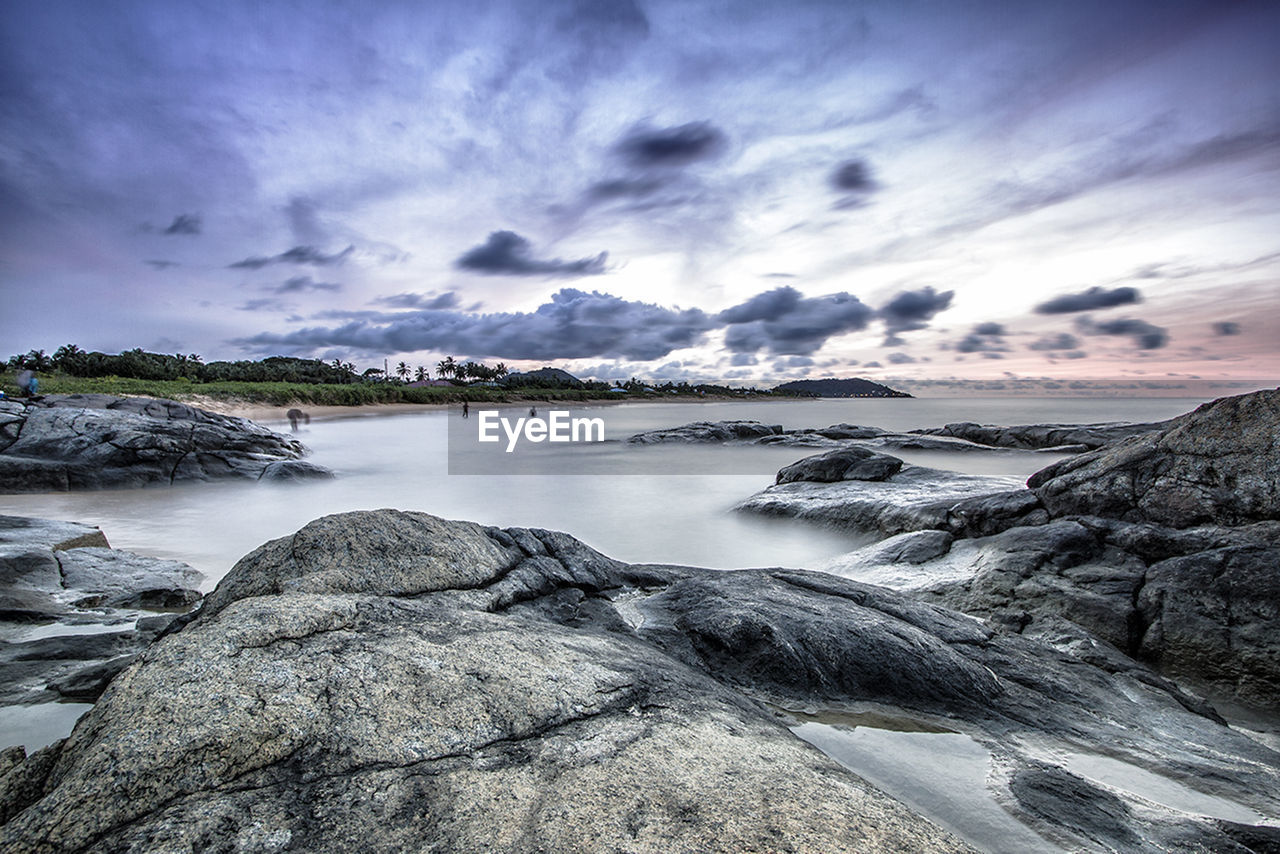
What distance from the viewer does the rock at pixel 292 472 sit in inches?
595

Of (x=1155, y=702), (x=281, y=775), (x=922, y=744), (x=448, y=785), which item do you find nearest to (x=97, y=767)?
(x=281, y=775)

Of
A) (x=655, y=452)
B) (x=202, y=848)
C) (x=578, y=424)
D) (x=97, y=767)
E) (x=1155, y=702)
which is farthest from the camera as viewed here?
(x=578, y=424)

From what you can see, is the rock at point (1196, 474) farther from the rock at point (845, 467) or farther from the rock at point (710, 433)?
the rock at point (710, 433)

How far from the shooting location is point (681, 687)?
2.93 m

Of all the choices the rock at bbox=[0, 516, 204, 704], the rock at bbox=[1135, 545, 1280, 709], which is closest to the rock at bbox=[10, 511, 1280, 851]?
the rock at bbox=[1135, 545, 1280, 709]

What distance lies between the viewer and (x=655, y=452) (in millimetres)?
25438

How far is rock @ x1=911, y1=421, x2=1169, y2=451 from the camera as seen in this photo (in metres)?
20.7

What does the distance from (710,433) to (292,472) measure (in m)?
18.4

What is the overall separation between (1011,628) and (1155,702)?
131 centimetres

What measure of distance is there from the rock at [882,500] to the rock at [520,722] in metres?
4.13

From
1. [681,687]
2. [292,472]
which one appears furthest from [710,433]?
[681,687]

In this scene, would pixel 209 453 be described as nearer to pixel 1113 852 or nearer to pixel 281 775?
pixel 281 775

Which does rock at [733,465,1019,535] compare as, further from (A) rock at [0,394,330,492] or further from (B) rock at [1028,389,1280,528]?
(A) rock at [0,394,330,492]

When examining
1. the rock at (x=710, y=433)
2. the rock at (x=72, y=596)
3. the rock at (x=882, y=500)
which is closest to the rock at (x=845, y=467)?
the rock at (x=882, y=500)
